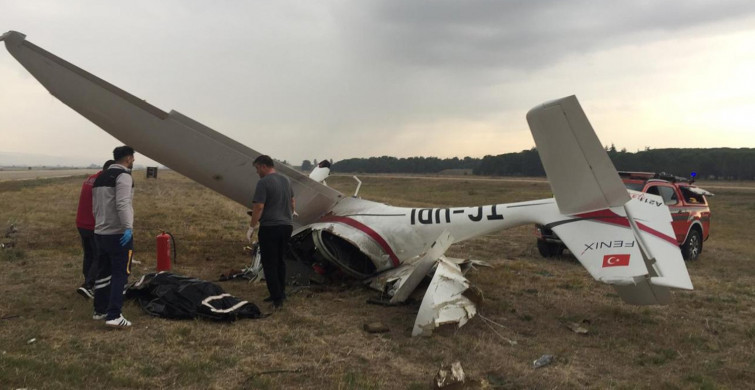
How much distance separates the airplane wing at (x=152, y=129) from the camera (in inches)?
253

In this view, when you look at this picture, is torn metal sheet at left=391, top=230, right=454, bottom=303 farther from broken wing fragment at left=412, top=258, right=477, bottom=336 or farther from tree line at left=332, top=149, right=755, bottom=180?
tree line at left=332, top=149, right=755, bottom=180

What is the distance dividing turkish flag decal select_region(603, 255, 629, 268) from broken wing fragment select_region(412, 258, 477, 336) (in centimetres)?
152

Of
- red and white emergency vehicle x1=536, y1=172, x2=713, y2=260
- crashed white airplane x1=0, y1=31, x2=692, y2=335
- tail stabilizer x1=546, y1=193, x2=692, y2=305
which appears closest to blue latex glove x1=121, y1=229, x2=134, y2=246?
crashed white airplane x1=0, y1=31, x2=692, y2=335

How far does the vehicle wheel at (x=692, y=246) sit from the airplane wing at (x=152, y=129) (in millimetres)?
9120

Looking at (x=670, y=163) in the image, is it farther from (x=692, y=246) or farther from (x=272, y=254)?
(x=272, y=254)

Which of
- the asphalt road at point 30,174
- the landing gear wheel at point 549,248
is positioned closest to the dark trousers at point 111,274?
the landing gear wheel at point 549,248

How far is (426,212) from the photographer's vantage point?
7.09 metres

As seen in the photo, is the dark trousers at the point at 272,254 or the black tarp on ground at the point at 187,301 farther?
the dark trousers at the point at 272,254

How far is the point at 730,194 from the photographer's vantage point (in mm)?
35406

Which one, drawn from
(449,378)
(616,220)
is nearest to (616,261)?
(616,220)

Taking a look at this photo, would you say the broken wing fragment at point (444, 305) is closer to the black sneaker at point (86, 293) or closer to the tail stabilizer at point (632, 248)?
the tail stabilizer at point (632, 248)

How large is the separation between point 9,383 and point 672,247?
6289 mm

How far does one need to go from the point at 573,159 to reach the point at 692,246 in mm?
8565

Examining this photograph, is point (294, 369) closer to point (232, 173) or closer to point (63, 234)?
point (232, 173)
